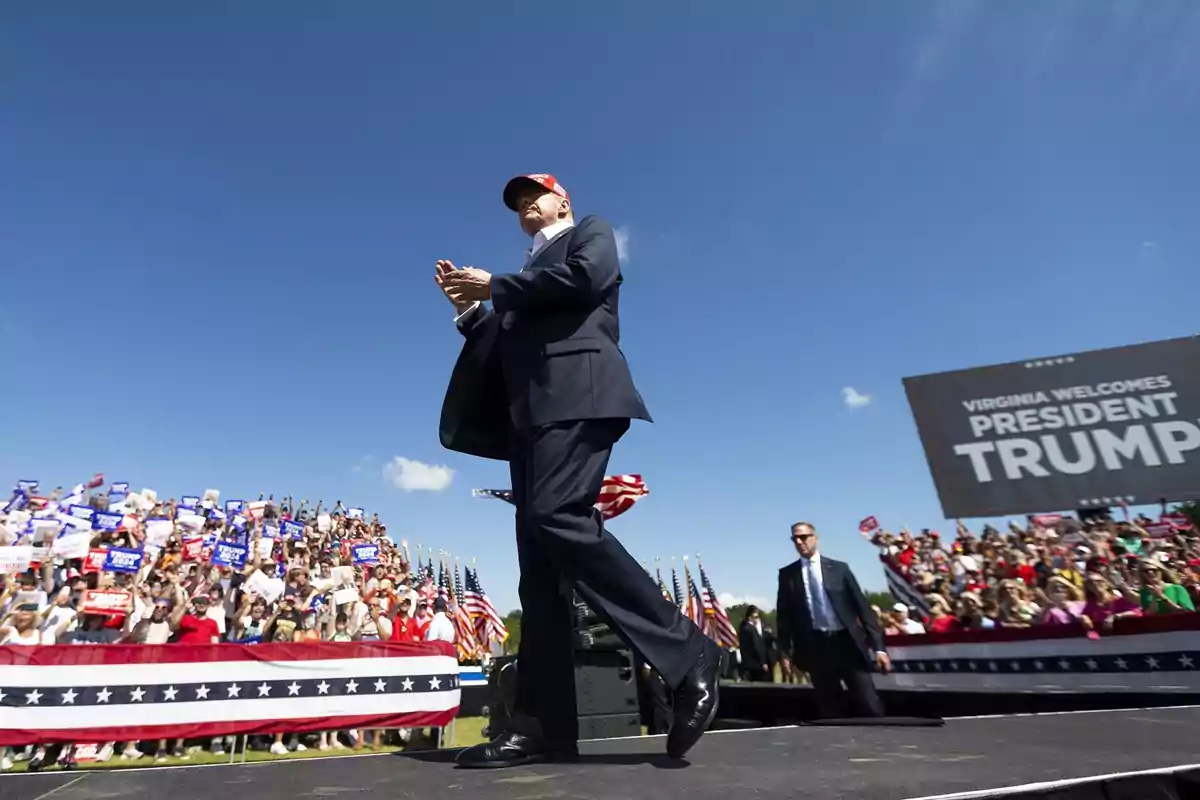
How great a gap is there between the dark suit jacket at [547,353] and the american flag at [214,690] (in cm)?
523

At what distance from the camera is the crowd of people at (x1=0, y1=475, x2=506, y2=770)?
23.1 ft

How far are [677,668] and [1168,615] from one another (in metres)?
6.74

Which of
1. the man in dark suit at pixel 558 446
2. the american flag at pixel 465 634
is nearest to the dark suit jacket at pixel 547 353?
the man in dark suit at pixel 558 446

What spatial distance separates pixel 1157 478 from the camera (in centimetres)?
1731

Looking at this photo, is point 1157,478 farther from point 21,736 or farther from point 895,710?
point 21,736

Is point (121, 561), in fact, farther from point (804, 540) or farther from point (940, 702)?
point (940, 702)

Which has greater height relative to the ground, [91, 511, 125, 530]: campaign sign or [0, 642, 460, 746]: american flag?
[91, 511, 125, 530]: campaign sign

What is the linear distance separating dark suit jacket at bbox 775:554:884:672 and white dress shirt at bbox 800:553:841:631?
0.10 ft

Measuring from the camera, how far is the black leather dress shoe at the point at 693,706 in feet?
5.82

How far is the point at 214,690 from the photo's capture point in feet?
19.4

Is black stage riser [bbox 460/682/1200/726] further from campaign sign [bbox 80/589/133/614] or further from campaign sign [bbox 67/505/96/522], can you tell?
campaign sign [bbox 67/505/96/522]

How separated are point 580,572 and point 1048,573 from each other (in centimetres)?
1121

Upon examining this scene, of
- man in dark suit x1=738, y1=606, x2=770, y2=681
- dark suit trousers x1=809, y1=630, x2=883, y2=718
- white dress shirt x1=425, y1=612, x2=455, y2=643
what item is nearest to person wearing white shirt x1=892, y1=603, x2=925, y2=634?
man in dark suit x1=738, y1=606, x2=770, y2=681

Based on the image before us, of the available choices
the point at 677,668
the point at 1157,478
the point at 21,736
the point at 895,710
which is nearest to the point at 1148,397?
the point at 1157,478
